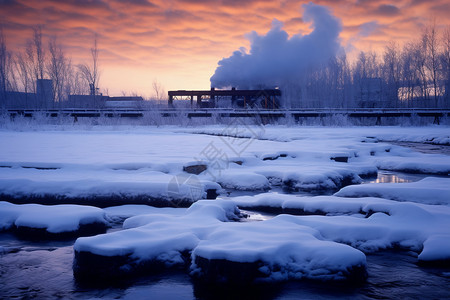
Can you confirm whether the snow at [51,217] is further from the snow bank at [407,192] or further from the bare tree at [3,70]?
the bare tree at [3,70]

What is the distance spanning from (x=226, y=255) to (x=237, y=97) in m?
28.5

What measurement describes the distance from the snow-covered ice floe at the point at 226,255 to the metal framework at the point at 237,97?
26531 mm

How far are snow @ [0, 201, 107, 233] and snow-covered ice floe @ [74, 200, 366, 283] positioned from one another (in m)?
0.90

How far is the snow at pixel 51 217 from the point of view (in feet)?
11.7

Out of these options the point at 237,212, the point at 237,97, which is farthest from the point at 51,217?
the point at 237,97

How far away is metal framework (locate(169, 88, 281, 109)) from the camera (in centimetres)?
2948

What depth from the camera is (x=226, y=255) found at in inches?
97.0

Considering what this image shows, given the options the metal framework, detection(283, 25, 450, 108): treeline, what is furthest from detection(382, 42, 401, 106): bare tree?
the metal framework

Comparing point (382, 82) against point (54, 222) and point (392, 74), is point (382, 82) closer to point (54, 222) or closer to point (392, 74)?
Result: point (392, 74)

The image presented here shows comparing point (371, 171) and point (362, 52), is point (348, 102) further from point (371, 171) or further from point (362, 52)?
point (371, 171)

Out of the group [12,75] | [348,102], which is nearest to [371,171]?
[348,102]

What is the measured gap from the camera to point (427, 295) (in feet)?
7.73

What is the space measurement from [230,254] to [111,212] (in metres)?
2.39

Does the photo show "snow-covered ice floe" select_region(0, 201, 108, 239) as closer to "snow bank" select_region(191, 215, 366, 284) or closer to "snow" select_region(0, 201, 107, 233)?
"snow" select_region(0, 201, 107, 233)
